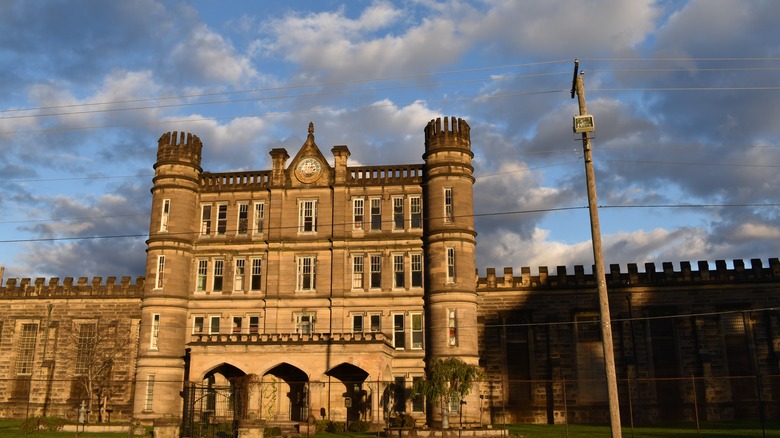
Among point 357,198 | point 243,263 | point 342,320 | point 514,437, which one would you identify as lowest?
point 514,437

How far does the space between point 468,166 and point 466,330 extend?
10.6m

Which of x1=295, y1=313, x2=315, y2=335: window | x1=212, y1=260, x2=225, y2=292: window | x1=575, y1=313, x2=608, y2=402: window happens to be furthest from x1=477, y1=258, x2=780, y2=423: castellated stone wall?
x1=212, y1=260, x2=225, y2=292: window

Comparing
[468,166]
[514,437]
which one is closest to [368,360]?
[514,437]

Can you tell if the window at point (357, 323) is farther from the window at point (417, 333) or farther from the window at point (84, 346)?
the window at point (84, 346)

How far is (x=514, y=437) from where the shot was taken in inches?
1280

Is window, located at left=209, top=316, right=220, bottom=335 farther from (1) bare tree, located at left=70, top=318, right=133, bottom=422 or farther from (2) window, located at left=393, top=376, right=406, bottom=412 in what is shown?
(2) window, located at left=393, top=376, right=406, bottom=412

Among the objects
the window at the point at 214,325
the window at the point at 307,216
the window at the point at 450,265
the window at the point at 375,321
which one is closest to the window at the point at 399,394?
the window at the point at 375,321

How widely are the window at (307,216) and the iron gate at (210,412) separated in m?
11.3

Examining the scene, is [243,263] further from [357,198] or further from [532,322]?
[532,322]

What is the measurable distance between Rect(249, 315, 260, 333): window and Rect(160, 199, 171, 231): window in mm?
8289

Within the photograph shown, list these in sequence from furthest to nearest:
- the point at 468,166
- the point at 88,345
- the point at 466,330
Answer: the point at 88,345 → the point at 468,166 → the point at 466,330

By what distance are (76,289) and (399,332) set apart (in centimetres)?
2544

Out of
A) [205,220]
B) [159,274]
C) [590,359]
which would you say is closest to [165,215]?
[205,220]

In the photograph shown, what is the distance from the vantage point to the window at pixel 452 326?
42781 millimetres
